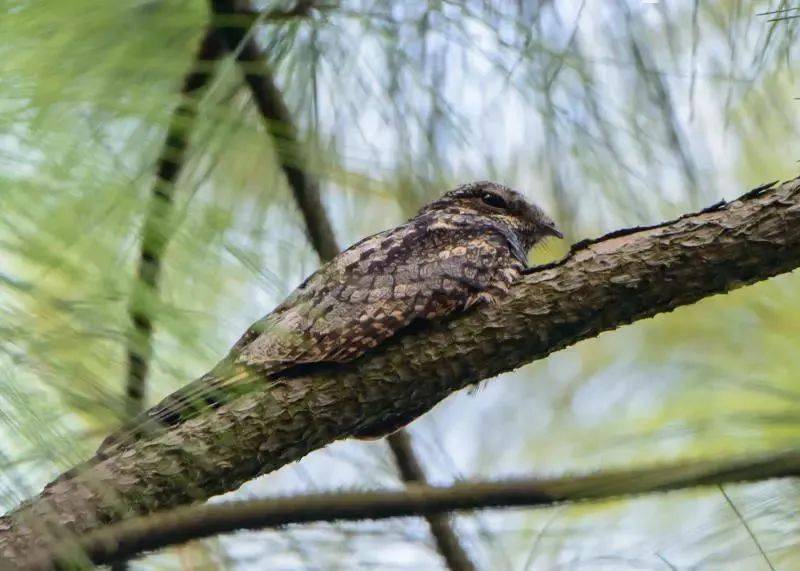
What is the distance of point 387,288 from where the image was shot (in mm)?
2525

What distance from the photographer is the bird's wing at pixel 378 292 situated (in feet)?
7.68

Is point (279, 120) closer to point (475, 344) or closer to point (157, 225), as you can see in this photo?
point (475, 344)

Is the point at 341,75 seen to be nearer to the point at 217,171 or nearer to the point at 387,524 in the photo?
the point at 217,171

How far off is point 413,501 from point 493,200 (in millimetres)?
1389

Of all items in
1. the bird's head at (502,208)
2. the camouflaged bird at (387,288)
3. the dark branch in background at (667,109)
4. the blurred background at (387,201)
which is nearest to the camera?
the blurred background at (387,201)

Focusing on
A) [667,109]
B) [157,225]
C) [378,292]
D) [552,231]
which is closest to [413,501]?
[157,225]

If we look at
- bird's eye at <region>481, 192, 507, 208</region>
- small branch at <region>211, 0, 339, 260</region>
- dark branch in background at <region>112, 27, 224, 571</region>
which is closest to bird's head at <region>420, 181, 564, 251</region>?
bird's eye at <region>481, 192, 507, 208</region>

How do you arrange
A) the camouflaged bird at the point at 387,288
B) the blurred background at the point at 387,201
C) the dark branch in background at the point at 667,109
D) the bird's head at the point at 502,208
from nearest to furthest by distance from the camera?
1. the blurred background at the point at 387,201
2. the camouflaged bird at the point at 387,288
3. the dark branch in background at the point at 667,109
4. the bird's head at the point at 502,208

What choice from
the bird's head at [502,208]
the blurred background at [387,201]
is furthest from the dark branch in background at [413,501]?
the bird's head at [502,208]

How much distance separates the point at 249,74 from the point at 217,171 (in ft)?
1.14

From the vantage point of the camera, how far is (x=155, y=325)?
1.32m

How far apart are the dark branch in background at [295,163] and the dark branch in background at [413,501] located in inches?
16.6

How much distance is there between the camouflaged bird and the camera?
2.34 metres

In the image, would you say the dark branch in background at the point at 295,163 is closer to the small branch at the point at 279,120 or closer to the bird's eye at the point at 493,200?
the small branch at the point at 279,120
